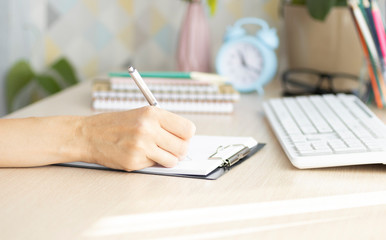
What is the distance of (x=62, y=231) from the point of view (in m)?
0.60

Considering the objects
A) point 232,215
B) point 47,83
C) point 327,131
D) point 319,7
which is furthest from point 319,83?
point 232,215

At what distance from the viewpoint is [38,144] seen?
2.66 feet

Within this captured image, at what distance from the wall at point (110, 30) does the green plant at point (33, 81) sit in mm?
28

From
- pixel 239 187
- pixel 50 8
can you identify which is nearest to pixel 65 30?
pixel 50 8

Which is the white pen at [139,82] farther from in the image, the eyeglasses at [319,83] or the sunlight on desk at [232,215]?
the eyeglasses at [319,83]

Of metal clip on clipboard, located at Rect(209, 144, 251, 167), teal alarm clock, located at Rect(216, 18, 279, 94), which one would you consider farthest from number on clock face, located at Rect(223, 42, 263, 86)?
metal clip on clipboard, located at Rect(209, 144, 251, 167)

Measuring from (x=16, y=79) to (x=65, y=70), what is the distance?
18cm

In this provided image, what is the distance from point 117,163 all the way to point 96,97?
0.48m

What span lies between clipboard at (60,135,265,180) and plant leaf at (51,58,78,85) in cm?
85

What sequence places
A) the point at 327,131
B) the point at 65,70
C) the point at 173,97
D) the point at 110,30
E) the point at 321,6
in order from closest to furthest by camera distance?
the point at 327,131, the point at 173,97, the point at 321,6, the point at 65,70, the point at 110,30

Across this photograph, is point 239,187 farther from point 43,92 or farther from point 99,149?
point 43,92

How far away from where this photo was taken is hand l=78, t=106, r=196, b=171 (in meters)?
0.78

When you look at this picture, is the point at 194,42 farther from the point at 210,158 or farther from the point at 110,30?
the point at 210,158

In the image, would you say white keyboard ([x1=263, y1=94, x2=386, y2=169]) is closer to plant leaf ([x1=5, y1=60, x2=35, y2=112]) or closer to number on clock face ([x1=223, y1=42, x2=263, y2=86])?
number on clock face ([x1=223, y1=42, x2=263, y2=86])
